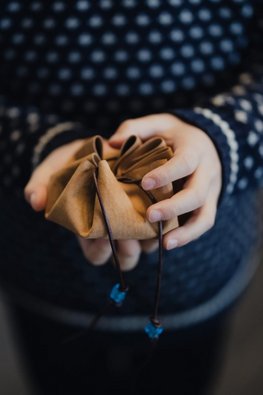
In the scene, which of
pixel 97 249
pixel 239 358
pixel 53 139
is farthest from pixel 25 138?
pixel 239 358

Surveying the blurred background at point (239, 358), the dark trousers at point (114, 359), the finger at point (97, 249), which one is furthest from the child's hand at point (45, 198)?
the blurred background at point (239, 358)

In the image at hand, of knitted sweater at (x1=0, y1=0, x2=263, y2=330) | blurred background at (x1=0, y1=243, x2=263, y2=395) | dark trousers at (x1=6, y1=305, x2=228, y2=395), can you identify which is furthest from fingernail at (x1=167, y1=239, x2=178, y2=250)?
blurred background at (x1=0, y1=243, x2=263, y2=395)

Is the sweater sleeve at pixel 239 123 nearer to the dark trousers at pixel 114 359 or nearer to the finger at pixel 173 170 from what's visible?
the finger at pixel 173 170

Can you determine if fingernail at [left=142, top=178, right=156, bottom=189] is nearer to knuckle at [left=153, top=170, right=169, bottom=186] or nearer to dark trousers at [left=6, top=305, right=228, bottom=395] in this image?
knuckle at [left=153, top=170, right=169, bottom=186]

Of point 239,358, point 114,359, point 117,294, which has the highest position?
point 117,294

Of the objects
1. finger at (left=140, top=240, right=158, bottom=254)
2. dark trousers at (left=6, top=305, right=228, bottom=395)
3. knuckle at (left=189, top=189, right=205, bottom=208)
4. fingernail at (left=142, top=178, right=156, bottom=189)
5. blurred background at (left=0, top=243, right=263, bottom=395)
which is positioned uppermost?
fingernail at (left=142, top=178, right=156, bottom=189)

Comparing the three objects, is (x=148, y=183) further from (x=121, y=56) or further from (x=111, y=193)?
(x=121, y=56)
